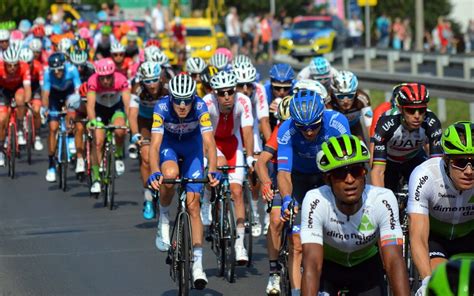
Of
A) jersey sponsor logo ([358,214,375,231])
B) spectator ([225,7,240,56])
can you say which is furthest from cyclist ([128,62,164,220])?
spectator ([225,7,240,56])

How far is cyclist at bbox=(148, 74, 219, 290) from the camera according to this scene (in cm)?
1165

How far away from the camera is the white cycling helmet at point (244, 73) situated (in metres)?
14.7

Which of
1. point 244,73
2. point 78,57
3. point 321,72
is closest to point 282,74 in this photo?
point 244,73

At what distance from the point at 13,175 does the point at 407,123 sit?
36.5 feet

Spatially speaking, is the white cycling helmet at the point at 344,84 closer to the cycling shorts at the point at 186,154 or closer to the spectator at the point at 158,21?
the cycling shorts at the point at 186,154

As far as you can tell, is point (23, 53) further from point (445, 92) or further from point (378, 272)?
point (378, 272)

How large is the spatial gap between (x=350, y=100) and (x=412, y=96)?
3.26m

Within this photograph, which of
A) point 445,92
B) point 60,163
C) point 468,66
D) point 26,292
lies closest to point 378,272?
point 26,292

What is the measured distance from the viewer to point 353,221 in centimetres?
707

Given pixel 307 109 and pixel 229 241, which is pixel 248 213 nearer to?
Answer: pixel 229 241

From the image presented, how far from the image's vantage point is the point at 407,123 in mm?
10820

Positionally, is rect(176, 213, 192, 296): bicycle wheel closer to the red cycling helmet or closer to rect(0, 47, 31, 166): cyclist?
the red cycling helmet

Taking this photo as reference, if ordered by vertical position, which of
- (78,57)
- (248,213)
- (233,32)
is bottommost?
(233,32)

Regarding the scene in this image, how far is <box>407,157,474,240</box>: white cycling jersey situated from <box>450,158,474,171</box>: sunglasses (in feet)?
0.82
